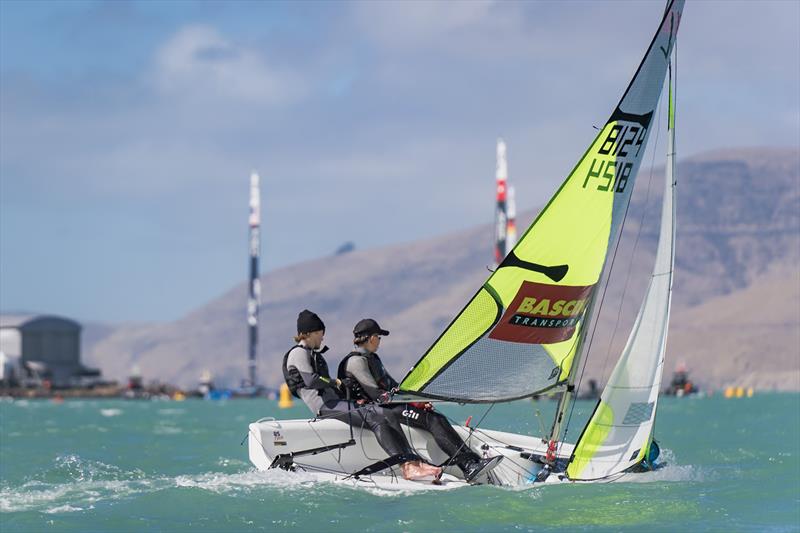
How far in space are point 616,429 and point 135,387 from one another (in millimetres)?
123234

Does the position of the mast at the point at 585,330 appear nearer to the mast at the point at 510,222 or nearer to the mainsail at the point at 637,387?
the mainsail at the point at 637,387

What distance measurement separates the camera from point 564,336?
15.8 m

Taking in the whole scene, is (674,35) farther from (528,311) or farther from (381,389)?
(381,389)

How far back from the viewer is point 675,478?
17.1 metres

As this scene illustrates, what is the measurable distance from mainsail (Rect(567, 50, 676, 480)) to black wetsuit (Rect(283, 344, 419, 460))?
2.17m

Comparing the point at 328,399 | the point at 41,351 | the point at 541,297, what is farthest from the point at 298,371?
the point at 41,351

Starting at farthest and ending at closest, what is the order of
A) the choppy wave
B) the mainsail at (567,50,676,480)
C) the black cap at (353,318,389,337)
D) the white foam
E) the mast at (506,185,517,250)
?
the mast at (506,185,517,250) → the black cap at (353,318,389,337) → the mainsail at (567,50,676,480) → the choppy wave → the white foam

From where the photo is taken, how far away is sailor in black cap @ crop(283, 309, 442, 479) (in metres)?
15.8

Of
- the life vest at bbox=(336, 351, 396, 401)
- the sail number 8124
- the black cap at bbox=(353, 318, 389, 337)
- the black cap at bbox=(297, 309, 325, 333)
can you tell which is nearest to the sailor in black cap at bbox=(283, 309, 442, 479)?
the black cap at bbox=(297, 309, 325, 333)

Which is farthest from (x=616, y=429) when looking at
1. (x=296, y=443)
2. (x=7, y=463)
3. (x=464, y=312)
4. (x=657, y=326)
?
(x=7, y=463)

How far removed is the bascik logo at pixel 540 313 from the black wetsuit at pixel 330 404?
178 cm

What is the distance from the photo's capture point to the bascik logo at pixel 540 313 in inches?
607

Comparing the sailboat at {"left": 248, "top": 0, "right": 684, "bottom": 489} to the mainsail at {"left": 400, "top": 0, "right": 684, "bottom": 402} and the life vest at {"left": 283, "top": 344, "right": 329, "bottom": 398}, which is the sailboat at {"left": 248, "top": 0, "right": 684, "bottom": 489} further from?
the life vest at {"left": 283, "top": 344, "right": 329, "bottom": 398}

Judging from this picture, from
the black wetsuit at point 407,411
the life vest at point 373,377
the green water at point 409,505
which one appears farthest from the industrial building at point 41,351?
the black wetsuit at point 407,411
